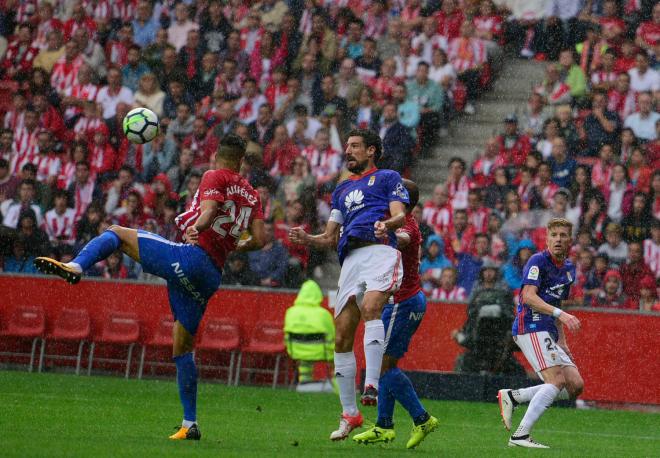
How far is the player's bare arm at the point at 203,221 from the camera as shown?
9.91 m

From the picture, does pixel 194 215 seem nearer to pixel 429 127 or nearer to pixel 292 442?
pixel 292 442

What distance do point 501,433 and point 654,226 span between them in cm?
723

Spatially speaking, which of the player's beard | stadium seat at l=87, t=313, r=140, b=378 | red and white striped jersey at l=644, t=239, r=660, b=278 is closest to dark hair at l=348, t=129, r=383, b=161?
the player's beard

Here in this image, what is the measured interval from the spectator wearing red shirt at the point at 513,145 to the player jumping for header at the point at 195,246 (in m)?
10.9

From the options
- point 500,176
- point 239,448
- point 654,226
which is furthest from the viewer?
point 500,176

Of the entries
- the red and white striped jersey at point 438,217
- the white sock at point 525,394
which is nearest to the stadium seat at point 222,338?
the red and white striped jersey at point 438,217

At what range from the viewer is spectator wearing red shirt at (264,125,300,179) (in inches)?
884

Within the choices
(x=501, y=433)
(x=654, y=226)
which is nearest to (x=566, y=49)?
(x=654, y=226)

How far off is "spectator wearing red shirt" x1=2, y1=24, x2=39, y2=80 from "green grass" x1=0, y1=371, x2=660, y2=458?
8.80m

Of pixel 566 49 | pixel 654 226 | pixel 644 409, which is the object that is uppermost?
pixel 566 49

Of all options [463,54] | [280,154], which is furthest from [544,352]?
[463,54]

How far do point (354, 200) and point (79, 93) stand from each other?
15.9 meters

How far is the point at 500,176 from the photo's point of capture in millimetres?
20578

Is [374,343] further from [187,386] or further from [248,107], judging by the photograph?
[248,107]
